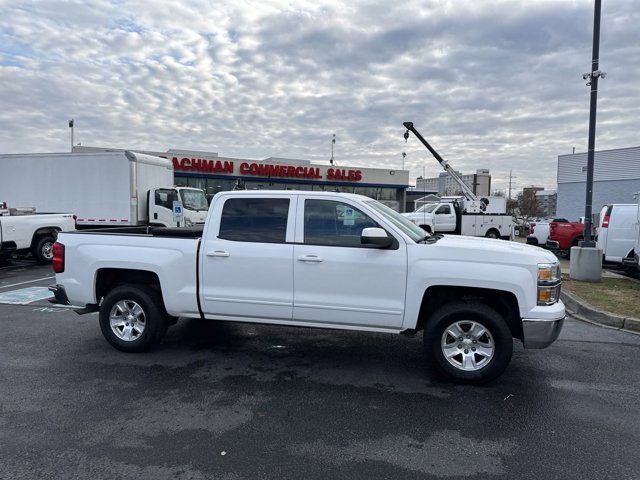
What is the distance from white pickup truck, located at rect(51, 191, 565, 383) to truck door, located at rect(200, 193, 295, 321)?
12 mm

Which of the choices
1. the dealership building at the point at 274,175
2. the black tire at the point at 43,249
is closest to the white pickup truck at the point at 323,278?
the black tire at the point at 43,249

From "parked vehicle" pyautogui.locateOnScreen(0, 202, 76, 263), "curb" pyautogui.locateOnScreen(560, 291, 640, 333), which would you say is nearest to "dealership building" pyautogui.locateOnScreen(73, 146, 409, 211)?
"parked vehicle" pyautogui.locateOnScreen(0, 202, 76, 263)

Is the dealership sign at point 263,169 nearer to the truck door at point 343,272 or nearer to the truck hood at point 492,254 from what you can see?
the truck door at point 343,272

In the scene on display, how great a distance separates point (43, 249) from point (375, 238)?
38.9 ft

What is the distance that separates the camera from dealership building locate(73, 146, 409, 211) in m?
36.4

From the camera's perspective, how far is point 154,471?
3080 millimetres

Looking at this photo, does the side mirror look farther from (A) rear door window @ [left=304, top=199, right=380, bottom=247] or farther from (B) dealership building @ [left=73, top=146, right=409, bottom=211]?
(B) dealership building @ [left=73, top=146, right=409, bottom=211]

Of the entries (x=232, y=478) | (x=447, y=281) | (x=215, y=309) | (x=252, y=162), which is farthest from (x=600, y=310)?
(x=252, y=162)

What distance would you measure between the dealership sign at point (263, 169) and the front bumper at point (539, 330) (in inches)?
1349

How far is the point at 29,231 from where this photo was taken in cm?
1232

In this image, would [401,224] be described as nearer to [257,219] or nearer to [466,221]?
[257,219]

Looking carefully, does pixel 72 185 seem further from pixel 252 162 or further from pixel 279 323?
pixel 252 162

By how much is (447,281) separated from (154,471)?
3.04 m

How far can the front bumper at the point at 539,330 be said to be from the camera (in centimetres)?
441
